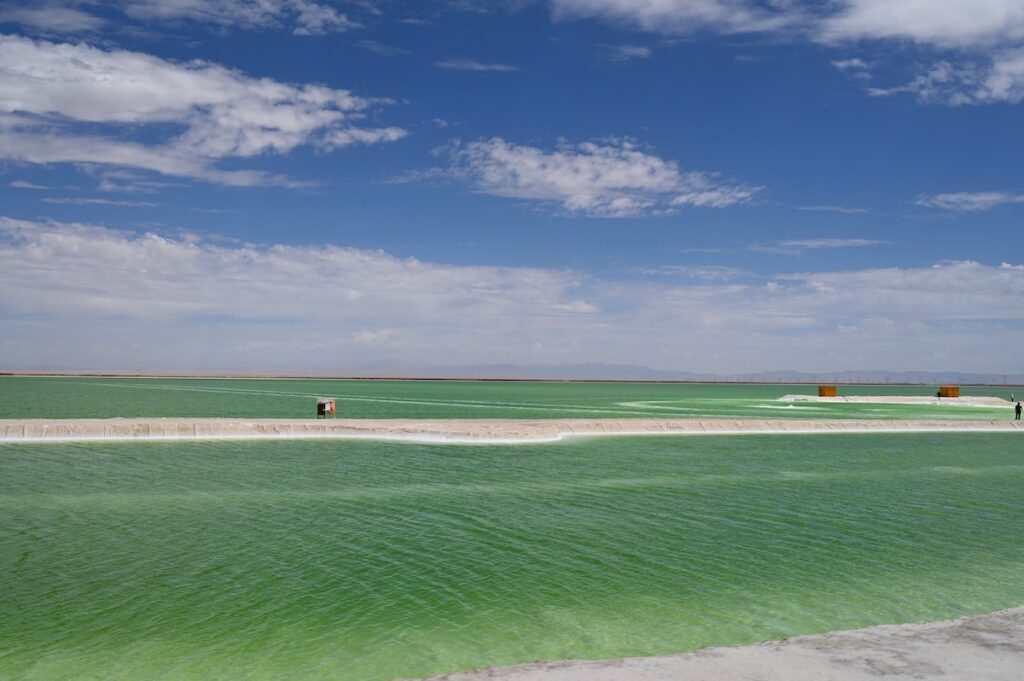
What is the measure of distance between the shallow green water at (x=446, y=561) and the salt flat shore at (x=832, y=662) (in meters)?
1.33

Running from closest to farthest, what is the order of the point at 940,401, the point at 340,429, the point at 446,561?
the point at 446,561, the point at 340,429, the point at 940,401

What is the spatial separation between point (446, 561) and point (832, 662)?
9.88 metres

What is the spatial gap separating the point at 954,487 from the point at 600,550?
22054mm

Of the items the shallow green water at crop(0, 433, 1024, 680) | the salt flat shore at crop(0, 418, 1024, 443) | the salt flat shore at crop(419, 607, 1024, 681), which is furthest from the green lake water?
the salt flat shore at crop(0, 418, 1024, 443)

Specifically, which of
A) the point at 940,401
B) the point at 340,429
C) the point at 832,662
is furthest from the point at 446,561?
the point at 940,401

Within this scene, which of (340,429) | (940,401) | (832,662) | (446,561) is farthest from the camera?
(940,401)

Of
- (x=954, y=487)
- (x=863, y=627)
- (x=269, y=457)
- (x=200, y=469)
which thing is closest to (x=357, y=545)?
(x=863, y=627)

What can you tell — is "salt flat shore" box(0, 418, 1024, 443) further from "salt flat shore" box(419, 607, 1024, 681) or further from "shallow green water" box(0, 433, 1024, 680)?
"salt flat shore" box(419, 607, 1024, 681)

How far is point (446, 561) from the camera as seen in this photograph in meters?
18.2

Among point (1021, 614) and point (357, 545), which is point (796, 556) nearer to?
point (1021, 614)

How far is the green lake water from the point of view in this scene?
12.6m

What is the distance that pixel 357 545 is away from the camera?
19.8 metres

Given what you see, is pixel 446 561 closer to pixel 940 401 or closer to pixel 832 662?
pixel 832 662

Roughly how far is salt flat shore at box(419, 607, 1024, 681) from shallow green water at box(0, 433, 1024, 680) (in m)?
1.33
